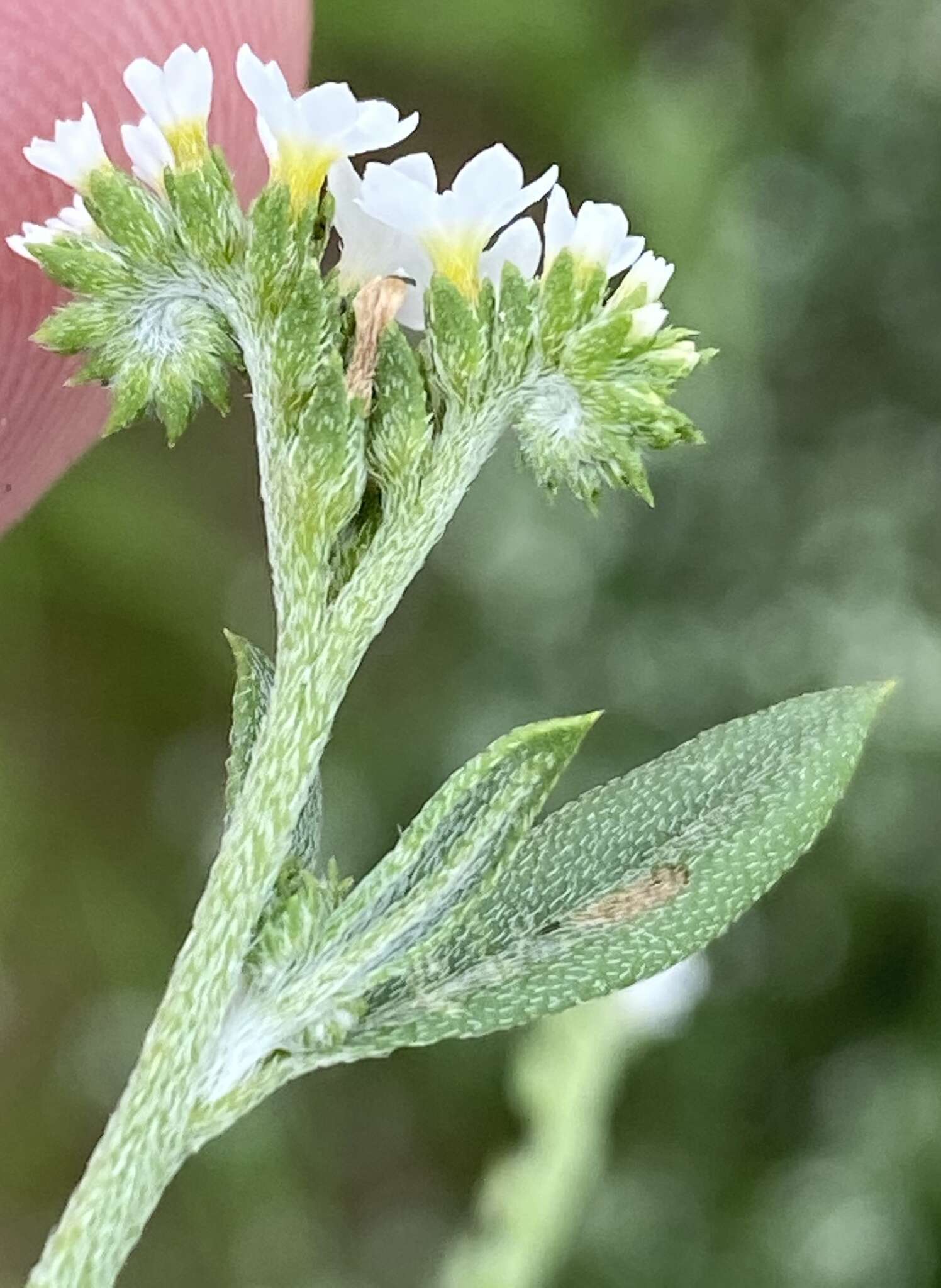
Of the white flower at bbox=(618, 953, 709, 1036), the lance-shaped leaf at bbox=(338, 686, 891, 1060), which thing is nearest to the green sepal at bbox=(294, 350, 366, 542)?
the lance-shaped leaf at bbox=(338, 686, 891, 1060)

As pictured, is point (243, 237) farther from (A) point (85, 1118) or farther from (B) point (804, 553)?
(A) point (85, 1118)

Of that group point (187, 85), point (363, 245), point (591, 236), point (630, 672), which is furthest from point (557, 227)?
point (630, 672)

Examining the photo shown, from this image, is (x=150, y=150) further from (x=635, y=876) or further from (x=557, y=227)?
(x=635, y=876)

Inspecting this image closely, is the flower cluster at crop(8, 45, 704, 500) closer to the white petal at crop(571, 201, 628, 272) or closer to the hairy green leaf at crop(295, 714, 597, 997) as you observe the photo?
the white petal at crop(571, 201, 628, 272)

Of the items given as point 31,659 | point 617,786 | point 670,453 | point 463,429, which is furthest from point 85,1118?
point 463,429

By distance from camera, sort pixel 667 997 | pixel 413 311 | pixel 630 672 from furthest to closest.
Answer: pixel 630 672 < pixel 667 997 < pixel 413 311

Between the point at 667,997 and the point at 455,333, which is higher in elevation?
the point at 455,333

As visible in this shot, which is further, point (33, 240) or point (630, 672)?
point (630, 672)
